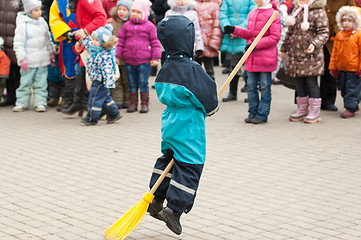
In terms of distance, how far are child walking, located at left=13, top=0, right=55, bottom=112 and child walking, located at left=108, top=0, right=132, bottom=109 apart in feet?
3.60

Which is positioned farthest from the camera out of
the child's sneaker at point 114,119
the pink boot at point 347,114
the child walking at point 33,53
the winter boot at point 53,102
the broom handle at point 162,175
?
the winter boot at point 53,102

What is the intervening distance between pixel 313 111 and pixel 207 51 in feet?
9.49

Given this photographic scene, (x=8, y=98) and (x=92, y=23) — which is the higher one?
(x=92, y=23)

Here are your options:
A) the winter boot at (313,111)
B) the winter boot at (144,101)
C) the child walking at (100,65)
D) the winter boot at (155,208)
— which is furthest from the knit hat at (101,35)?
the winter boot at (155,208)

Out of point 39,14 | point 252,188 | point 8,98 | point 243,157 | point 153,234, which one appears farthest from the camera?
point 8,98

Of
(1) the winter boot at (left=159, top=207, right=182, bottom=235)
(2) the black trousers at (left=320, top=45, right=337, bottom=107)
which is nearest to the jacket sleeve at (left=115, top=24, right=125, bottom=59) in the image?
(2) the black trousers at (left=320, top=45, right=337, bottom=107)

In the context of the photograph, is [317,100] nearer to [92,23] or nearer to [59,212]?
[92,23]

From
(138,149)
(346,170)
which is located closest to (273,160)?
(346,170)

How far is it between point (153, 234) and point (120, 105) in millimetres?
6322

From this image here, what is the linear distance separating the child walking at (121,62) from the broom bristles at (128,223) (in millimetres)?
6275

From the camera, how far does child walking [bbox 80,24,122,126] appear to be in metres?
9.64

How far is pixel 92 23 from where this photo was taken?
10094mm

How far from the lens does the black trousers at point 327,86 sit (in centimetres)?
1088

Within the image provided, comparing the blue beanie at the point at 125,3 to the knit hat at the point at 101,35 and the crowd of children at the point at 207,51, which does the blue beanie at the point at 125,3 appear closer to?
the crowd of children at the point at 207,51
